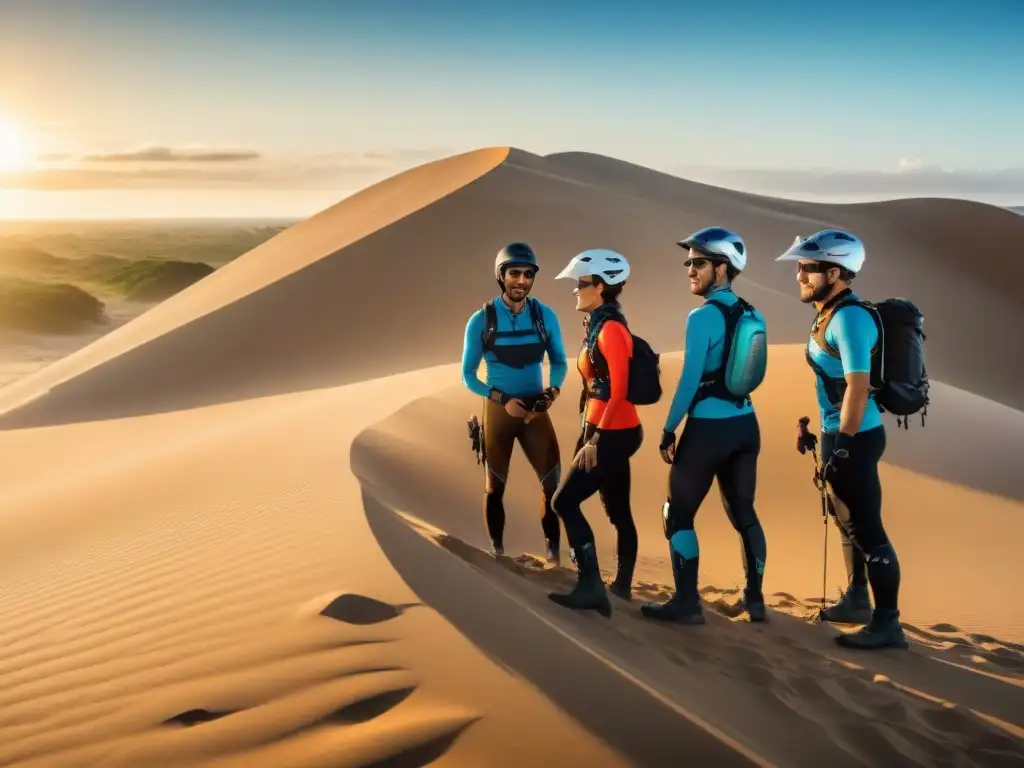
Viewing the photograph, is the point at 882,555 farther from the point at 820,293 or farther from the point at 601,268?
the point at 601,268

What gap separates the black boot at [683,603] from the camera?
5.11 metres

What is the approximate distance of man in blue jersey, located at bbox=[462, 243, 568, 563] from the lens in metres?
5.63

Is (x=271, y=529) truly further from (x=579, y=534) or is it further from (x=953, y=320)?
(x=953, y=320)


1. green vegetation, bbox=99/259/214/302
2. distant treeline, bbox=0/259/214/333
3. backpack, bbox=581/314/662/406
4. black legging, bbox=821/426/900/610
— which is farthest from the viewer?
green vegetation, bbox=99/259/214/302

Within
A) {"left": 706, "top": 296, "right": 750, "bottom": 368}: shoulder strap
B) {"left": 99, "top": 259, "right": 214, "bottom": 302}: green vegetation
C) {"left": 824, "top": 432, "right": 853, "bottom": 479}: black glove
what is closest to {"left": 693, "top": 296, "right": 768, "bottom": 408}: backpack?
{"left": 706, "top": 296, "right": 750, "bottom": 368}: shoulder strap

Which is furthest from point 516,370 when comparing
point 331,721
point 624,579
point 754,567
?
point 331,721

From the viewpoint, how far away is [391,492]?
24.9 ft

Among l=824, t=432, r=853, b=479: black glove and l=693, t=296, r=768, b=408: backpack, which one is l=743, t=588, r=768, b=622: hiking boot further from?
l=693, t=296, r=768, b=408: backpack

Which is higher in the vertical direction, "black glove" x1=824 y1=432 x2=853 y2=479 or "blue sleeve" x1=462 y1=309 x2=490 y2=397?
"blue sleeve" x1=462 y1=309 x2=490 y2=397

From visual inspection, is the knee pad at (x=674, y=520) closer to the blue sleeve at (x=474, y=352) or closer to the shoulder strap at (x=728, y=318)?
the shoulder strap at (x=728, y=318)

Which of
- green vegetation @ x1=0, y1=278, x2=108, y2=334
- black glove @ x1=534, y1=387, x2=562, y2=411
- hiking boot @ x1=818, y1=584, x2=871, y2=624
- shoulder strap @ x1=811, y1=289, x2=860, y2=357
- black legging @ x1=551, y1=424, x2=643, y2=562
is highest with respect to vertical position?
shoulder strap @ x1=811, y1=289, x2=860, y2=357

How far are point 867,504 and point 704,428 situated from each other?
1.01 m

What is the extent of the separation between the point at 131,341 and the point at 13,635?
779 inches

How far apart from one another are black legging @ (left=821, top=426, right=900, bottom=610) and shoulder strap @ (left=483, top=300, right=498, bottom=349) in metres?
1.99
